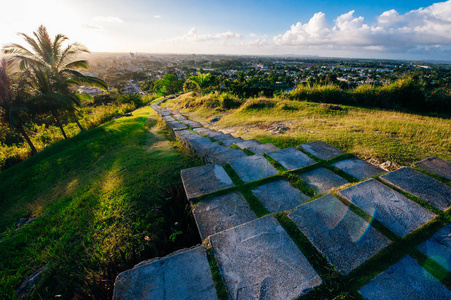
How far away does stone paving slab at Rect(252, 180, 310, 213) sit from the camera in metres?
1.96

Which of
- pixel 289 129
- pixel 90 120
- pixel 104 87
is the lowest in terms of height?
Result: pixel 90 120

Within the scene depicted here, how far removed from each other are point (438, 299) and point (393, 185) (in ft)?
3.93

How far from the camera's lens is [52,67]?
10312mm

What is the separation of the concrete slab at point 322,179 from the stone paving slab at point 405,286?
99 centimetres

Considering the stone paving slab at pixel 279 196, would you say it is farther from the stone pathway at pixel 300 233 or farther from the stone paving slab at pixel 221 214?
the stone paving slab at pixel 221 214

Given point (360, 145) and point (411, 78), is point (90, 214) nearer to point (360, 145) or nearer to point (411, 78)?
point (360, 145)

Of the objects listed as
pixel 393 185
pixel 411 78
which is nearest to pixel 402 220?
pixel 393 185

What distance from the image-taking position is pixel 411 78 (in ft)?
25.5

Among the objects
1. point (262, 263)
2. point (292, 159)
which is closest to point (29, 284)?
point (262, 263)

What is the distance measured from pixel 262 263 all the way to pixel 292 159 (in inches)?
70.5

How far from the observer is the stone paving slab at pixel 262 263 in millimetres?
1137

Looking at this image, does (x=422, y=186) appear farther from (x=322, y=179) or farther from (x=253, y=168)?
(x=253, y=168)

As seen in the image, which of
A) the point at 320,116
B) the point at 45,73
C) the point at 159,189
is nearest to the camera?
the point at 159,189

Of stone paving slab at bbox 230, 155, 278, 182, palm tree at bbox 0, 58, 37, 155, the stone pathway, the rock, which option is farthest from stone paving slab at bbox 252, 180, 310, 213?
palm tree at bbox 0, 58, 37, 155
